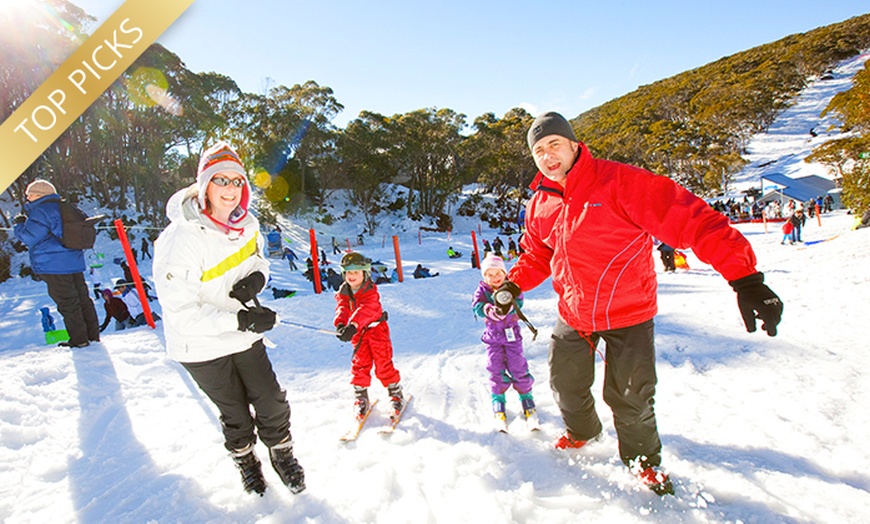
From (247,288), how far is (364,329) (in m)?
1.21

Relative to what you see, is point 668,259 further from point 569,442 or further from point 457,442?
point 457,442

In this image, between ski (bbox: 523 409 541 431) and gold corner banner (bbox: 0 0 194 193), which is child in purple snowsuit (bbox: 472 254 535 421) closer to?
ski (bbox: 523 409 541 431)

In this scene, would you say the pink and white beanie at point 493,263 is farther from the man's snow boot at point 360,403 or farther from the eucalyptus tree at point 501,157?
the eucalyptus tree at point 501,157

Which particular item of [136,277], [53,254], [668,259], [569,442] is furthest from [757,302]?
[668,259]

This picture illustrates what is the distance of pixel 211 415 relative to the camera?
11.2 feet

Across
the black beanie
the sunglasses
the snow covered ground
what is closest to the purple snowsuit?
the snow covered ground

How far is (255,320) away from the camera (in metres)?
2.04

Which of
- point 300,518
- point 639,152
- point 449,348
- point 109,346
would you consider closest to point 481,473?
point 300,518

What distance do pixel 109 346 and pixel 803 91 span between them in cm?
8219

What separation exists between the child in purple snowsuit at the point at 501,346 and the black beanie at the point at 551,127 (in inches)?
41.8

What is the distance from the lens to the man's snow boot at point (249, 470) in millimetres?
2232

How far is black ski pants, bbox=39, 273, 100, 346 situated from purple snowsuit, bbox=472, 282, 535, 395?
15.1 ft

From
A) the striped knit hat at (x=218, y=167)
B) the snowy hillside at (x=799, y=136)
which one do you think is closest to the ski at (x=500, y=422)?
the striped knit hat at (x=218, y=167)

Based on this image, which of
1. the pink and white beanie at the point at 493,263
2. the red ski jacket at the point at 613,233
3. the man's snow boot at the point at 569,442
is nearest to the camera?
the red ski jacket at the point at 613,233
